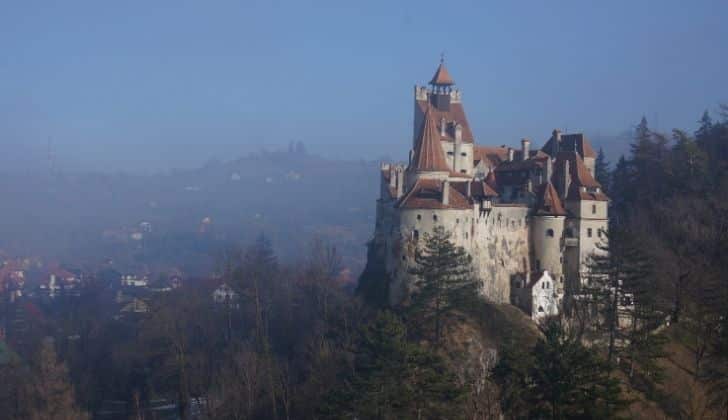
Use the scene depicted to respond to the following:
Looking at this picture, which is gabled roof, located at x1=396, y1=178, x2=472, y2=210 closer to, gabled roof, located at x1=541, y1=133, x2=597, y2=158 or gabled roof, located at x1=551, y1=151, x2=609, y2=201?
gabled roof, located at x1=551, y1=151, x2=609, y2=201

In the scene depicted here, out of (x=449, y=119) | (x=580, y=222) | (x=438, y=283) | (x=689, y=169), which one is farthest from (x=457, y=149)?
(x=689, y=169)

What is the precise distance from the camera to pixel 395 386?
46219 millimetres

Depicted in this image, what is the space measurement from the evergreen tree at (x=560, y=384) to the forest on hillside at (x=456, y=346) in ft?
0.29

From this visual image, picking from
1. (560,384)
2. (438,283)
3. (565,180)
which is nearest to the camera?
(560,384)

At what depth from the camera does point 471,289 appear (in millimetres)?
58625

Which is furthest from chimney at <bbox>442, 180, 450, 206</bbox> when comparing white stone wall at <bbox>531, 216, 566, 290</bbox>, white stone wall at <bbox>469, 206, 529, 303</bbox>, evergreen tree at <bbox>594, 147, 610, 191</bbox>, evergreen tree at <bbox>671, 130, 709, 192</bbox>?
evergreen tree at <bbox>594, 147, 610, 191</bbox>

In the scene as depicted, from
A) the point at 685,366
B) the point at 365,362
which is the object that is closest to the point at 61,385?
the point at 365,362

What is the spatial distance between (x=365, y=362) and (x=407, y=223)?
14.8 metres

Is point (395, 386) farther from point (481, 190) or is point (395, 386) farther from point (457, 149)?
point (457, 149)

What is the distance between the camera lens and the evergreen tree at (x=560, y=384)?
1512 inches

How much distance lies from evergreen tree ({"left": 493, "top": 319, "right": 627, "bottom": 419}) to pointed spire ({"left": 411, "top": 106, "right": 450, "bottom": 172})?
24868mm

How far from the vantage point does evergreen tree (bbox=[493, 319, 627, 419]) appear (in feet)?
126

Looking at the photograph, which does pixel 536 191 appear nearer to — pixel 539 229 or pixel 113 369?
pixel 539 229

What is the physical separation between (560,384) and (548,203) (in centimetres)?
2680
